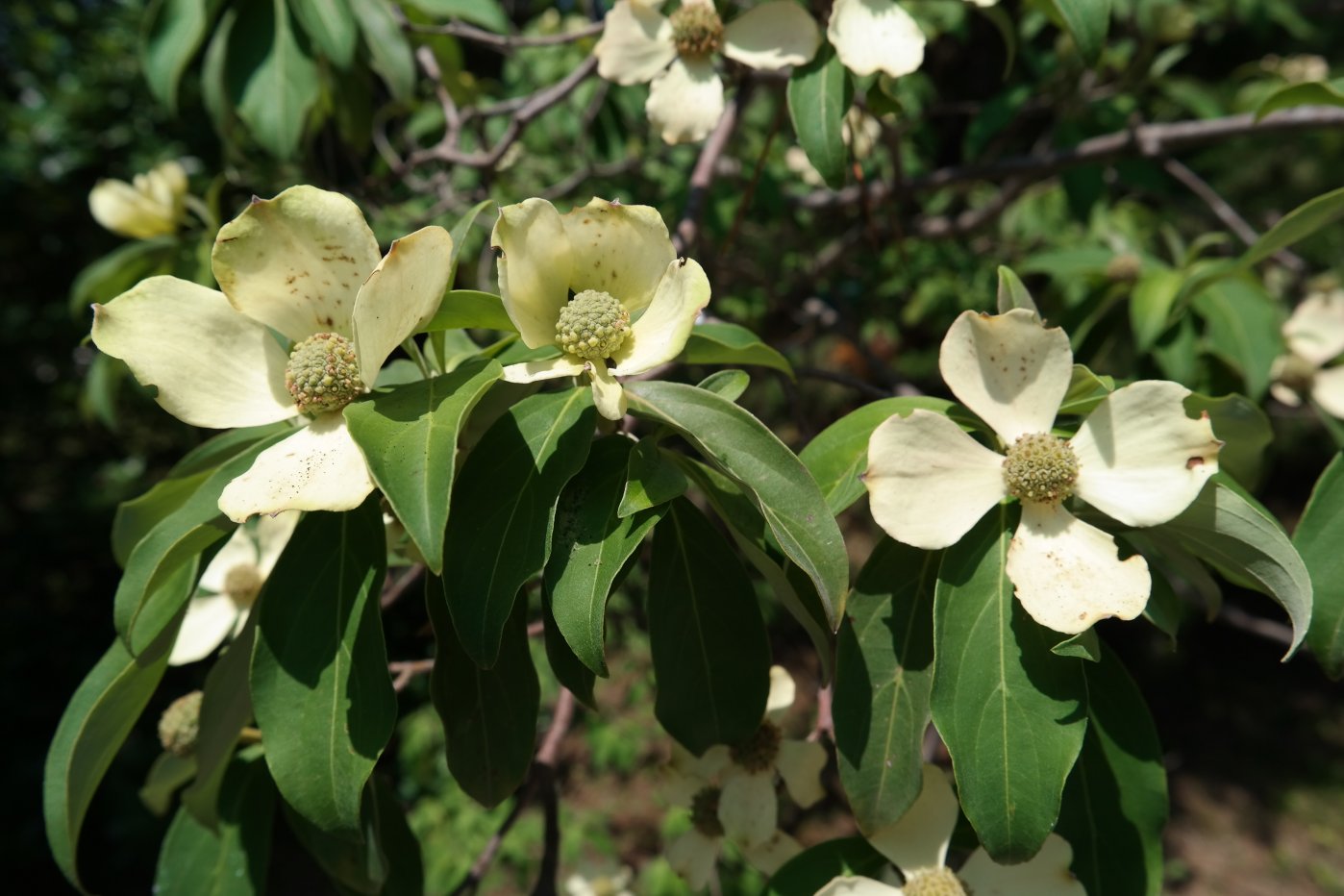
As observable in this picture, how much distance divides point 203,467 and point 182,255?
877 mm

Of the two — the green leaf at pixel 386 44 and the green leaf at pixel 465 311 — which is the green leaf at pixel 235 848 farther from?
the green leaf at pixel 386 44

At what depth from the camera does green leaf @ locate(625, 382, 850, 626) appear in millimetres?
743

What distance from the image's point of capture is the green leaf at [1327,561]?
84cm

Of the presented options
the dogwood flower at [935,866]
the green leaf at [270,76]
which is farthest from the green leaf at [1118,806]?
the green leaf at [270,76]

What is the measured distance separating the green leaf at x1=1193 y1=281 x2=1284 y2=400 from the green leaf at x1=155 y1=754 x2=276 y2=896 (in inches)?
57.5

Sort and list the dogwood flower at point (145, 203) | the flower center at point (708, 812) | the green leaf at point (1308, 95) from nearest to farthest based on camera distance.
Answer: the green leaf at point (1308, 95) < the flower center at point (708, 812) < the dogwood flower at point (145, 203)

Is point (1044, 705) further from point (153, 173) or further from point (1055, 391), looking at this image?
point (153, 173)

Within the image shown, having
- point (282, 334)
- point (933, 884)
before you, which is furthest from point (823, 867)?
point (282, 334)

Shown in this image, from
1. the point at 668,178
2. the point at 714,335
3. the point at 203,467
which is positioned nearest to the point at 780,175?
the point at 668,178

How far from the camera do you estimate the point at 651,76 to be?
48.3 inches

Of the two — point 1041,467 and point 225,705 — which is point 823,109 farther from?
point 225,705

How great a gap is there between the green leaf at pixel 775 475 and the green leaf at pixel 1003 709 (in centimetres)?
12

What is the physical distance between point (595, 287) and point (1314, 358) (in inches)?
52.2

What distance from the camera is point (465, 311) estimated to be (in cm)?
82
